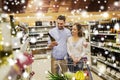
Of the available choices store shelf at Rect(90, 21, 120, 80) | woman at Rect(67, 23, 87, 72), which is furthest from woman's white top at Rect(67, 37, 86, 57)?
store shelf at Rect(90, 21, 120, 80)

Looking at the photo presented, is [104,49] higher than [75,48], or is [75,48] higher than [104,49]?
[75,48]

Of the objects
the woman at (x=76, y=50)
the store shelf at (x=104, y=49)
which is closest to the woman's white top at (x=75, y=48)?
the woman at (x=76, y=50)

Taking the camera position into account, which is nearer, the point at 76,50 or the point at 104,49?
the point at 76,50

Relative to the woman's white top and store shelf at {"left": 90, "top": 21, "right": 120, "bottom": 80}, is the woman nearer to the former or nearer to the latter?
the woman's white top

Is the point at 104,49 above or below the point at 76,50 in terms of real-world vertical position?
below

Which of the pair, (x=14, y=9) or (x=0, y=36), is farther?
(x=14, y=9)

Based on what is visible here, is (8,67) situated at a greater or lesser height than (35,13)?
greater

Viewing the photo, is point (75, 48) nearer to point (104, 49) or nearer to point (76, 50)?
point (76, 50)

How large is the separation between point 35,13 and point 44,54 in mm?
1681

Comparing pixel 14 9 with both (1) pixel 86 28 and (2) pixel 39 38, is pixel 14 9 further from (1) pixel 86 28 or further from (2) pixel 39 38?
(1) pixel 86 28

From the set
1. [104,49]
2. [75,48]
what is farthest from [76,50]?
[104,49]

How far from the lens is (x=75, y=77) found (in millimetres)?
1913

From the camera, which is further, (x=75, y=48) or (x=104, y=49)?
(x=104, y=49)

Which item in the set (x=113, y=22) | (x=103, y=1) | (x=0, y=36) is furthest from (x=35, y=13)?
(x=0, y=36)
